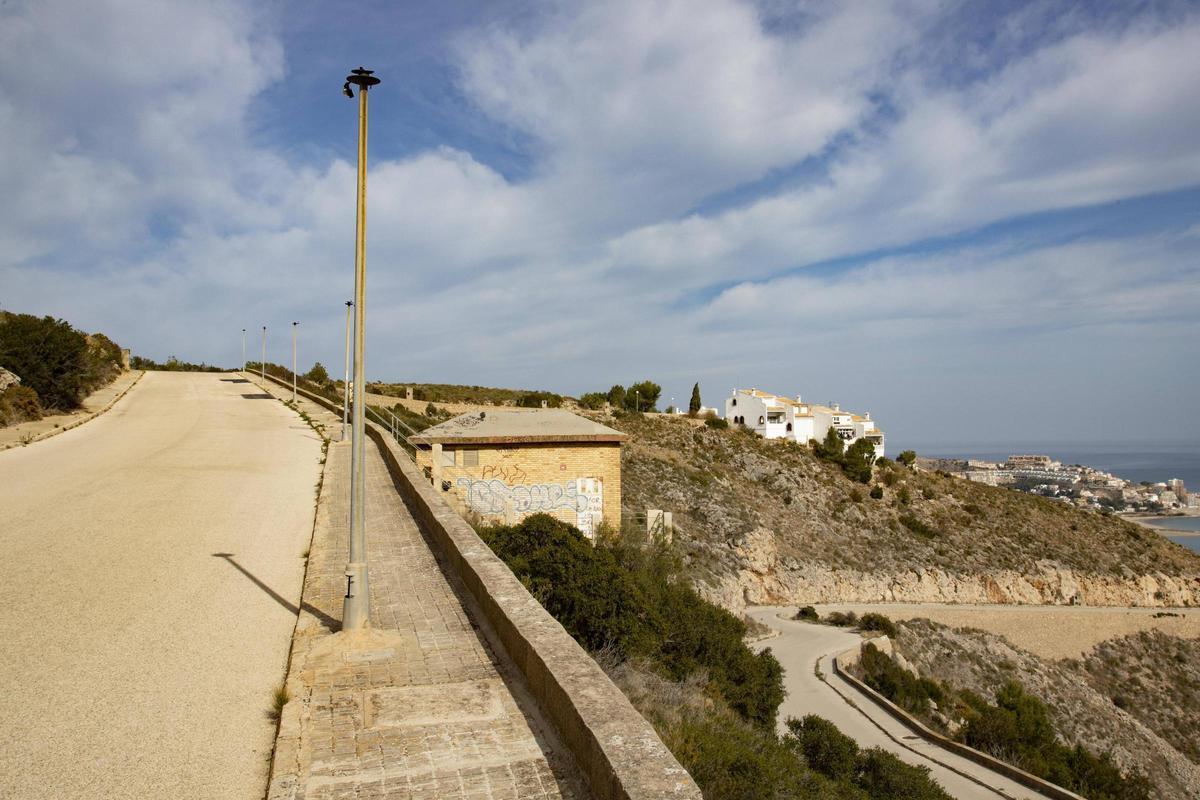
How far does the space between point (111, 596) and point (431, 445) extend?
13.2 meters

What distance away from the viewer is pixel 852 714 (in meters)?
22.0

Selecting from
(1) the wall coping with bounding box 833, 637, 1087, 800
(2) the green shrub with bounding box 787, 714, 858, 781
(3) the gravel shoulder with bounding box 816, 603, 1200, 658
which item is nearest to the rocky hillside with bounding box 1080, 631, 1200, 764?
(3) the gravel shoulder with bounding box 816, 603, 1200, 658

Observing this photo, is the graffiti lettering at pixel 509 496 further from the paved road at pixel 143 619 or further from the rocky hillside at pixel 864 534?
the rocky hillside at pixel 864 534

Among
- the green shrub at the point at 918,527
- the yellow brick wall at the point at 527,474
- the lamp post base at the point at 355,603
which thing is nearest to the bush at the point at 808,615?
the green shrub at the point at 918,527

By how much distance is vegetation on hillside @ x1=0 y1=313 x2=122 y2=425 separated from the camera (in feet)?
76.4

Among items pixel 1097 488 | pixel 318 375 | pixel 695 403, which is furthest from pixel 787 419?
pixel 1097 488

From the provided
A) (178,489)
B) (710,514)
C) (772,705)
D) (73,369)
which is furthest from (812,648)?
(73,369)

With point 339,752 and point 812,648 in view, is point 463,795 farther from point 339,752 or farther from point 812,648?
point 812,648

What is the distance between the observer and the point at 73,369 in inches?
1054

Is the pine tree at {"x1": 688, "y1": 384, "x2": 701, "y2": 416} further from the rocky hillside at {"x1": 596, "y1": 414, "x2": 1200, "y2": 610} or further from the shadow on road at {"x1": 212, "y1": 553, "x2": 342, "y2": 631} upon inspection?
the shadow on road at {"x1": 212, "y1": 553, "x2": 342, "y2": 631}

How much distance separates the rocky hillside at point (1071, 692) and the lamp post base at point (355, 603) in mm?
27207

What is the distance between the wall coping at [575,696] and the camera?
11.9ft

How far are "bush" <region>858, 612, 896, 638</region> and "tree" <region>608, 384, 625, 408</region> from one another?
30829 millimetres

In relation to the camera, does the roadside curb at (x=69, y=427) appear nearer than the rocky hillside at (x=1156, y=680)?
Yes
